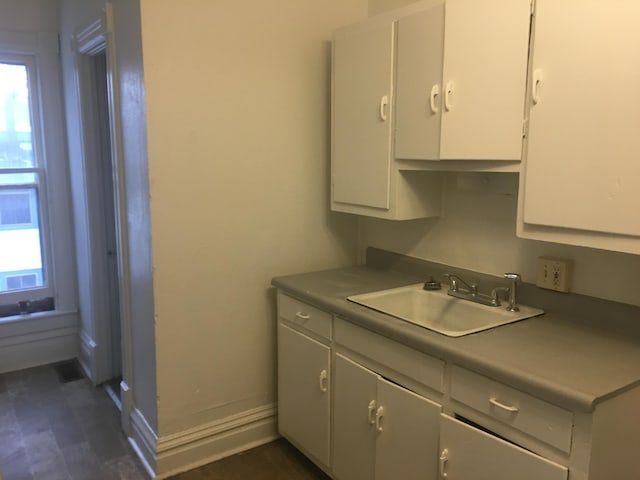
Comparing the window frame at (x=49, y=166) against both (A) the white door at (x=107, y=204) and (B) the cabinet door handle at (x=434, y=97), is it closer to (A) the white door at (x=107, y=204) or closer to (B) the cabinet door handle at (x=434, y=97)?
(A) the white door at (x=107, y=204)

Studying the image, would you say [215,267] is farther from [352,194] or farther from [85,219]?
[85,219]

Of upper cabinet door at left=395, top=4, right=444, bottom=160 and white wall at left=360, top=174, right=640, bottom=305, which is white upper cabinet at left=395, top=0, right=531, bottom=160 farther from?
white wall at left=360, top=174, right=640, bottom=305

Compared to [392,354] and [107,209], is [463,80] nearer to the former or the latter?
[392,354]

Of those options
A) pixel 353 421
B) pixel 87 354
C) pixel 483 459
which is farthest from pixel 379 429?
pixel 87 354

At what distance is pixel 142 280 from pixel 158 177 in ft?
1.59

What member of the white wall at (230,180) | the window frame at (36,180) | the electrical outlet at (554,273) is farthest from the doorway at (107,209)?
the electrical outlet at (554,273)

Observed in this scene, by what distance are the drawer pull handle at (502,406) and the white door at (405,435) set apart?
0.23 metres

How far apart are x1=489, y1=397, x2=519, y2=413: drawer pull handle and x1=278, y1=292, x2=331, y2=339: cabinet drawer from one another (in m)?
0.82

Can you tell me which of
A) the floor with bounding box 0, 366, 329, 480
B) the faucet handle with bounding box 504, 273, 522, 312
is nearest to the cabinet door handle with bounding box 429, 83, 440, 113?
the faucet handle with bounding box 504, 273, 522, 312

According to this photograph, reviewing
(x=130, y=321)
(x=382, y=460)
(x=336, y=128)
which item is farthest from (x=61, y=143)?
(x=382, y=460)

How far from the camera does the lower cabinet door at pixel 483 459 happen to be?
1463mm

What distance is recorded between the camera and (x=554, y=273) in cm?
194

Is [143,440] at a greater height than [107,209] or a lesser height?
lesser

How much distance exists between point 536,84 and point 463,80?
282 millimetres
